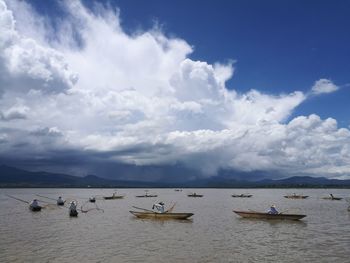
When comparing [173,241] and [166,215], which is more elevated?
[166,215]

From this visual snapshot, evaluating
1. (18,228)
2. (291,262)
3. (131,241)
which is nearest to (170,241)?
(131,241)

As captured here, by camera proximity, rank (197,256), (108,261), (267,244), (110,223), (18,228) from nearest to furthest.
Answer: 1. (108,261)
2. (197,256)
3. (267,244)
4. (18,228)
5. (110,223)

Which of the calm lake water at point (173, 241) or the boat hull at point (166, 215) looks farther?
the boat hull at point (166, 215)

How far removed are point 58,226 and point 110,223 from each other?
20.7ft

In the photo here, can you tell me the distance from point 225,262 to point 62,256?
36.2 ft

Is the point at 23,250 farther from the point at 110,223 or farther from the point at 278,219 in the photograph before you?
the point at 278,219

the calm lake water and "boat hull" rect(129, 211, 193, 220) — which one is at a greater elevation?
"boat hull" rect(129, 211, 193, 220)

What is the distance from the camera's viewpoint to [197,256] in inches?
Answer: 1077

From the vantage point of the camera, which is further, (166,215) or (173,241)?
(166,215)

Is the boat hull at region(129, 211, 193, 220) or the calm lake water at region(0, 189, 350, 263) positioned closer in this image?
the calm lake water at region(0, 189, 350, 263)

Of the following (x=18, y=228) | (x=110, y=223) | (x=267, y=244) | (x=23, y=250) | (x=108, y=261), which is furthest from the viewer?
(x=110, y=223)

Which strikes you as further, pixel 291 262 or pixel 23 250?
pixel 23 250

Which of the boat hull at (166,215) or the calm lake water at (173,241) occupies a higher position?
the boat hull at (166,215)

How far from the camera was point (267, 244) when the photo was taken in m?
32.3
